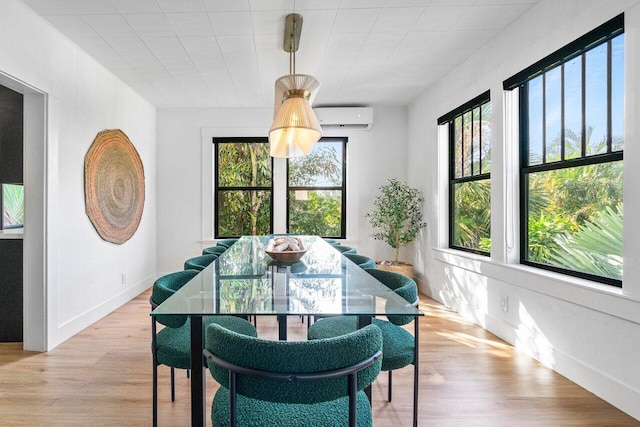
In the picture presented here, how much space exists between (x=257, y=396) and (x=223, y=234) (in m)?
4.56

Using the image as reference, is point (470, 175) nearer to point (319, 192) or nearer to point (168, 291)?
point (319, 192)

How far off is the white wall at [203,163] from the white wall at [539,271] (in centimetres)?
98

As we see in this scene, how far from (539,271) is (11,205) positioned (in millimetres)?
5006

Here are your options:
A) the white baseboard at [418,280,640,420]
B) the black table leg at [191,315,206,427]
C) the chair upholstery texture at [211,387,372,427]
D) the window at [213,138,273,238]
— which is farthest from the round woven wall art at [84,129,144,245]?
the white baseboard at [418,280,640,420]

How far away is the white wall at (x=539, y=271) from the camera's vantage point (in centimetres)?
193

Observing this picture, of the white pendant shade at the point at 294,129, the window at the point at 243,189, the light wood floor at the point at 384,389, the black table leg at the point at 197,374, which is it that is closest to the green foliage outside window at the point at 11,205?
the light wood floor at the point at 384,389

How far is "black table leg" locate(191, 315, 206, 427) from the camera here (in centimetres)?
129

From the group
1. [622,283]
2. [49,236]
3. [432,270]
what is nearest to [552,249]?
[622,283]

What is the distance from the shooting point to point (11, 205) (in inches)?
142

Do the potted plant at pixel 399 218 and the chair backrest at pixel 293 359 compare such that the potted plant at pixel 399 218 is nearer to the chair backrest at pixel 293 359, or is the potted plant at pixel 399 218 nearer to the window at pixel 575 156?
the window at pixel 575 156

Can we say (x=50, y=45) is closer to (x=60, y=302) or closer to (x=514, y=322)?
(x=60, y=302)

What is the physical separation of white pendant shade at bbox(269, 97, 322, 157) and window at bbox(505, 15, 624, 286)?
1.76 m

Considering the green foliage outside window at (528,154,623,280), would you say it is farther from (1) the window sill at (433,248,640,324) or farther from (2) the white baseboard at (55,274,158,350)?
(2) the white baseboard at (55,274,158,350)

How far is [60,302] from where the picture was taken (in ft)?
9.80
